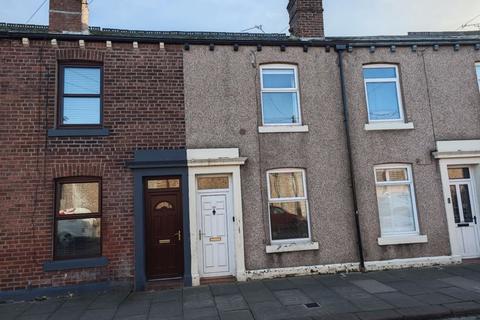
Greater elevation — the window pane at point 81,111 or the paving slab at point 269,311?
the window pane at point 81,111

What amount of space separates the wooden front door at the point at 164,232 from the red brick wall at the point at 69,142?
0.46 meters

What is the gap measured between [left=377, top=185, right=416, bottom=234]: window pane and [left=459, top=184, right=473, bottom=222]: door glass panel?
1652 mm

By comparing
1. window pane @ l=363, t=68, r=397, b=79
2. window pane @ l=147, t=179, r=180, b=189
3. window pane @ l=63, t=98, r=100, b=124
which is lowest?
window pane @ l=147, t=179, r=180, b=189

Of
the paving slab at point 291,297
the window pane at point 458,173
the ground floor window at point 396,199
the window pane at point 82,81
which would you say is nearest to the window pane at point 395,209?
the ground floor window at point 396,199

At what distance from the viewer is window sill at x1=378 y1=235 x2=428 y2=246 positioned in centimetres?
874

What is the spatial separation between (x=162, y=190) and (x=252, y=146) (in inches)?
101

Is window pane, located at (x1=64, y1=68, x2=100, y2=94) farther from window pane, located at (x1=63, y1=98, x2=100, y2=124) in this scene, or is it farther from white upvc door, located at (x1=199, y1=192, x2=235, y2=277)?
white upvc door, located at (x1=199, y1=192, x2=235, y2=277)

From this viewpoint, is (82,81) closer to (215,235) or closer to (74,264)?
(74,264)

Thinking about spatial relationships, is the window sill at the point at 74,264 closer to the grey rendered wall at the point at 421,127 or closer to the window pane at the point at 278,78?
the window pane at the point at 278,78

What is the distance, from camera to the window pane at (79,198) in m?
7.98

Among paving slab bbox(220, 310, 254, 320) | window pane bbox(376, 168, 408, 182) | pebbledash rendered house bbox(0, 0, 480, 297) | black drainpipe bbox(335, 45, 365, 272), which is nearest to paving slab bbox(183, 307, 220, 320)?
paving slab bbox(220, 310, 254, 320)

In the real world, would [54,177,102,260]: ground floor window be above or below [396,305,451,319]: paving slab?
above

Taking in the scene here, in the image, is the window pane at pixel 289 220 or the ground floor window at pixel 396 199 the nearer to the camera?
the window pane at pixel 289 220

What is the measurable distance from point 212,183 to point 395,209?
200 inches
